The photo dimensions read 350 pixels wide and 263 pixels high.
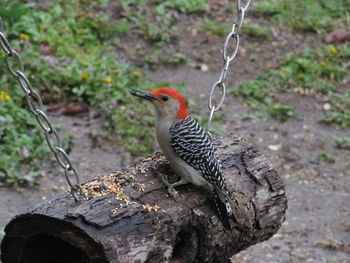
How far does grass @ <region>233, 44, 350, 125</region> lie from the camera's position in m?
8.33

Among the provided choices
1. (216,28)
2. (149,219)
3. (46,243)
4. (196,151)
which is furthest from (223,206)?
(216,28)

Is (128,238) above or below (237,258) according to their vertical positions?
above

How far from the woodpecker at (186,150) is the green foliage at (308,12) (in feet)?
20.3

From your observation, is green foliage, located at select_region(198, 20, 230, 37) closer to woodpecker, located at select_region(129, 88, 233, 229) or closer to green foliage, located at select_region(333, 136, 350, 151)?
green foliage, located at select_region(333, 136, 350, 151)

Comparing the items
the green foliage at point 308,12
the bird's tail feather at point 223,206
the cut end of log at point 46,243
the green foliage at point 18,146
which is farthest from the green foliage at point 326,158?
the cut end of log at point 46,243

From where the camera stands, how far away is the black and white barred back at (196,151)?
14.0 feet

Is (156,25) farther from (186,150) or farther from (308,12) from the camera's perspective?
(186,150)

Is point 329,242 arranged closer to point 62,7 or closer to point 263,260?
point 263,260

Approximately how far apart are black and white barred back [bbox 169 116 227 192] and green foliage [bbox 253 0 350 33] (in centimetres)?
620

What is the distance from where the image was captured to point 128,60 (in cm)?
881

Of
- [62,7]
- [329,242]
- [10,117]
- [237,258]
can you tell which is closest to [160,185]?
[237,258]

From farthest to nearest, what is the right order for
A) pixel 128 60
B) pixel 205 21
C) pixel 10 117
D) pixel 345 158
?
1. pixel 205 21
2. pixel 128 60
3. pixel 345 158
4. pixel 10 117

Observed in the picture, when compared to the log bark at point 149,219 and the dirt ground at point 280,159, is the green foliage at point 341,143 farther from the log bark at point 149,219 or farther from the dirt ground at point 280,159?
the log bark at point 149,219

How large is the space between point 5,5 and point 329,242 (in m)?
4.82
